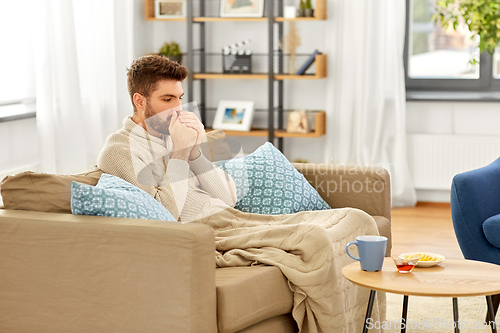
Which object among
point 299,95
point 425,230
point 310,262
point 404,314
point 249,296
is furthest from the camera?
point 299,95

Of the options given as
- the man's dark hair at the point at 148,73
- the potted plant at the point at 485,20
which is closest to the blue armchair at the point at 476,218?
the man's dark hair at the point at 148,73

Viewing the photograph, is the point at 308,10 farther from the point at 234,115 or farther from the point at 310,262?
the point at 310,262

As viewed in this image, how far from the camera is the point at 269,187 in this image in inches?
99.3

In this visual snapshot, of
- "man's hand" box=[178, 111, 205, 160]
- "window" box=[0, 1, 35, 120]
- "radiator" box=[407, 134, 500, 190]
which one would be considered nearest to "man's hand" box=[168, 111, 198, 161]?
"man's hand" box=[178, 111, 205, 160]

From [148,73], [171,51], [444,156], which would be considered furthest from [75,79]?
[444,156]

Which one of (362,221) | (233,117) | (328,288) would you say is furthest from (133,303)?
(233,117)

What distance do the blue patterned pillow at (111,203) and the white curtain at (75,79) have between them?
5.92 ft

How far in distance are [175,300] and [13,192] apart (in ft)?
1.99

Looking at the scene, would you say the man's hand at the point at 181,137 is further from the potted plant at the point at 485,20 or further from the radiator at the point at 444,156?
the radiator at the point at 444,156

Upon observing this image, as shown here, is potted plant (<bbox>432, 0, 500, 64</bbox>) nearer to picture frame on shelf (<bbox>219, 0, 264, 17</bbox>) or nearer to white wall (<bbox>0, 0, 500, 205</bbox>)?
white wall (<bbox>0, 0, 500, 205</bbox>)

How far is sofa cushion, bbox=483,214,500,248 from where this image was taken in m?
2.51

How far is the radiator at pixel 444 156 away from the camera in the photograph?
448 centimetres

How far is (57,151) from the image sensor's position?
363cm

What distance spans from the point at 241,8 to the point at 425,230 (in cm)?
202
